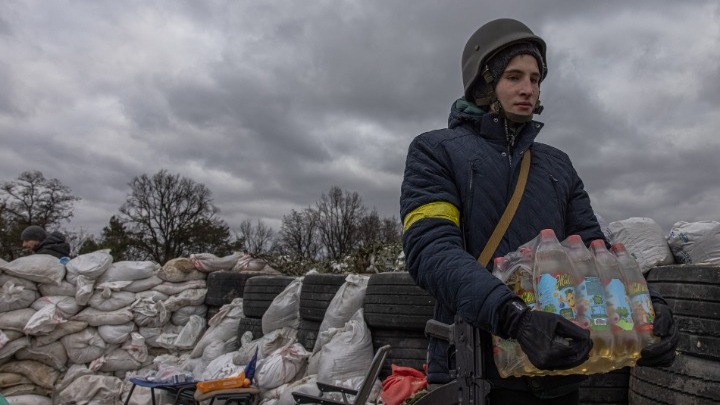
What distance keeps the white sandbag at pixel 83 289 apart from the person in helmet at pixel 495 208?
6.02m

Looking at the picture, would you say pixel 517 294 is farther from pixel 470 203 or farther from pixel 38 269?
pixel 38 269

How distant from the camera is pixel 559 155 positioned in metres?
1.74

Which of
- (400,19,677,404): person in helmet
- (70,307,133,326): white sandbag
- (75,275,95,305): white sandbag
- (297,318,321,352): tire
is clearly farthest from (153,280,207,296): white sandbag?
(400,19,677,404): person in helmet

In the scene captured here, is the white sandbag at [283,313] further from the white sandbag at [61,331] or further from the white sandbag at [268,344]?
the white sandbag at [61,331]

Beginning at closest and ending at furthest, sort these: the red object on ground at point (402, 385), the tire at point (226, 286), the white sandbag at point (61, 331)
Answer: the red object on ground at point (402, 385) < the white sandbag at point (61, 331) < the tire at point (226, 286)

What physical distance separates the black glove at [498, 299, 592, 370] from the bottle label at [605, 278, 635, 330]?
0.14 m

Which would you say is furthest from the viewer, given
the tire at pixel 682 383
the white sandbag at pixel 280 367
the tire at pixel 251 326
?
the tire at pixel 251 326

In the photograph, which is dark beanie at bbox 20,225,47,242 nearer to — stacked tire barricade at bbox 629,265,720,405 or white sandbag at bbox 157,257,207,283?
white sandbag at bbox 157,257,207,283

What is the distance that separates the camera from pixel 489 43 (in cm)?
158

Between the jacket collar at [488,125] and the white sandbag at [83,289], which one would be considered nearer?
the jacket collar at [488,125]

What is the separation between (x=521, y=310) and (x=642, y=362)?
1.25 feet

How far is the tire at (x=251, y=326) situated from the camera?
5.85 meters

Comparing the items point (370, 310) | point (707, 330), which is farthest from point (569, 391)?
point (370, 310)

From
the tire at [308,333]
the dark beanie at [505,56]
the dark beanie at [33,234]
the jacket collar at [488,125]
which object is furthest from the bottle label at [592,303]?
the dark beanie at [33,234]
